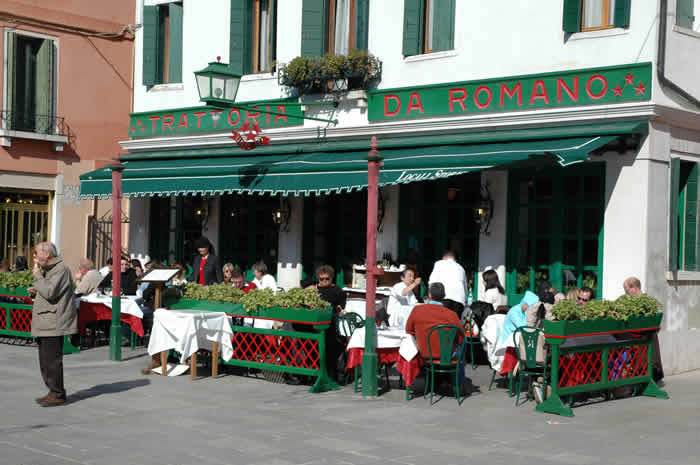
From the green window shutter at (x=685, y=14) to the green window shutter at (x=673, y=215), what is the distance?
1878 millimetres

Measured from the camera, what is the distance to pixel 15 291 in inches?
586

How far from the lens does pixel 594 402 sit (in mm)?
10750

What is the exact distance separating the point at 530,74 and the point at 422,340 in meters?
4.96

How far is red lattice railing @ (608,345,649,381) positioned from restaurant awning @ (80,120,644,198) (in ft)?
8.15

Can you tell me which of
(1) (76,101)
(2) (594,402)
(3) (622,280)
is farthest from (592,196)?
(1) (76,101)

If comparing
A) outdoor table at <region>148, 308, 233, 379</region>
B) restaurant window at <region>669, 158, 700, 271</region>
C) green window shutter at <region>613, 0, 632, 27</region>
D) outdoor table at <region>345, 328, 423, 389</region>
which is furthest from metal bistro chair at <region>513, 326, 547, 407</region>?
green window shutter at <region>613, 0, 632, 27</region>

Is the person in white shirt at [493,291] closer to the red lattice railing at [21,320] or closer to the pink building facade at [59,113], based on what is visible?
the red lattice railing at [21,320]

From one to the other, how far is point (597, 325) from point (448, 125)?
5.14 m

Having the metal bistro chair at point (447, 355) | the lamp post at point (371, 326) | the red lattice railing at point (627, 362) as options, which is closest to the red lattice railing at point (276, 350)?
the lamp post at point (371, 326)

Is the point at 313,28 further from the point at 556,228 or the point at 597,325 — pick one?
the point at 597,325

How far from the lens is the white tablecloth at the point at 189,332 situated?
11.7m

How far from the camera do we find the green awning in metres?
13.0

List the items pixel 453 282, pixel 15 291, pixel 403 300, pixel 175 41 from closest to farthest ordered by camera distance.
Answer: pixel 403 300 → pixel 453 282 → pixel 15 291 → pixel 175 41

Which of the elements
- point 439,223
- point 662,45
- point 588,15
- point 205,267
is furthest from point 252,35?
point 662,45
